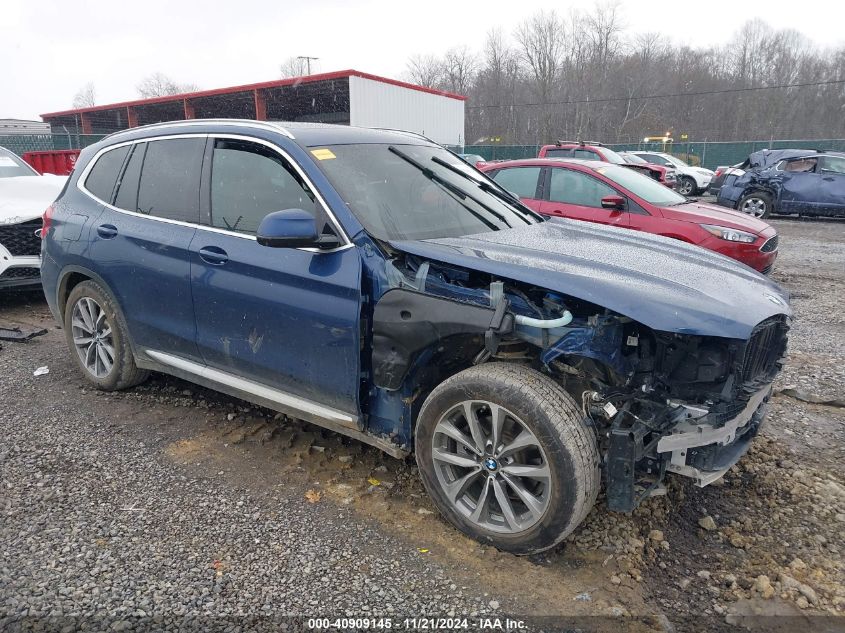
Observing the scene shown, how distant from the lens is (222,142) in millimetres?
3637

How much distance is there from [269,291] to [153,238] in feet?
3.51

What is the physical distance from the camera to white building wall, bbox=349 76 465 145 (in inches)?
1040

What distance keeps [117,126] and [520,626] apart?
42.9m

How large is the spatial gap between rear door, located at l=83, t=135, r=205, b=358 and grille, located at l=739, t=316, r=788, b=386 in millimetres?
2927

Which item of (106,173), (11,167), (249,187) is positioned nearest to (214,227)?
(249,187)

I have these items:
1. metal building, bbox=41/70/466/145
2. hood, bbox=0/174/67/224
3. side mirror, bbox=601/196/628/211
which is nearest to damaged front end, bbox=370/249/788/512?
side mirror, bbox=601/196/628/211

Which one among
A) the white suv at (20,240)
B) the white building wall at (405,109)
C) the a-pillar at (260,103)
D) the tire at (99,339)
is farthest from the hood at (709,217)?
the a-pillar at (260,103)

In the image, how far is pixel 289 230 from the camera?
2.90 m

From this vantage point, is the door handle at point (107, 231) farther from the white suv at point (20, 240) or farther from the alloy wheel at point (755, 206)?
the alloy wheel at point (755, 206)

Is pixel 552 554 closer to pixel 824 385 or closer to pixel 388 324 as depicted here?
pixel 388 324

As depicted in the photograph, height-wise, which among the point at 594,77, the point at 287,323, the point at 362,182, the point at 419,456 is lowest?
the point at 419,456

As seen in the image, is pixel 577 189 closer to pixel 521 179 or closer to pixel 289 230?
pixel 521 179

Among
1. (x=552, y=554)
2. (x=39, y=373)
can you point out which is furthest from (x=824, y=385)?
(x=39, y=373)

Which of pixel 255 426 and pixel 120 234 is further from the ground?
pixel 120 234
